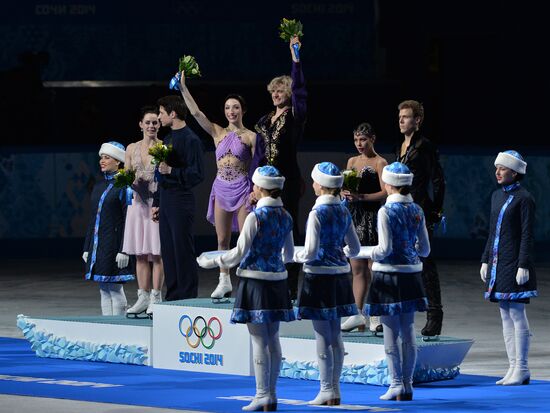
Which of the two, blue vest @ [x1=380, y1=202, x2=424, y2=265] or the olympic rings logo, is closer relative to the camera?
blue vest @ [x1=380, y1=202, x2=424, y2=265]

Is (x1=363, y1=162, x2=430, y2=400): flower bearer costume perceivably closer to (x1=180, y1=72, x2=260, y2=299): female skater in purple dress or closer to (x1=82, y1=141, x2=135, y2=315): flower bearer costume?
(x1=180, y1=72, x2=260, y2=299): female skater in purple dress

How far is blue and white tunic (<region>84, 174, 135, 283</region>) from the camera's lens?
1398 cm

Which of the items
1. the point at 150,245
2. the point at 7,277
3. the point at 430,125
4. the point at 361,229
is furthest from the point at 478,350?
the point at 430,125

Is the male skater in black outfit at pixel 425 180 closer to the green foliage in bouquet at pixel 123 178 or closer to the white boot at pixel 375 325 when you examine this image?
the white boot at pixel 375 325

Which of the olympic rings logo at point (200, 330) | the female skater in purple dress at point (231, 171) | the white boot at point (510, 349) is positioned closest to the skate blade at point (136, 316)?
the female skater in purple dress at point (231, 171)

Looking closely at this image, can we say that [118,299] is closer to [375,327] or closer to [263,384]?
[375,327]

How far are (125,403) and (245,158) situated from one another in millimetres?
2933

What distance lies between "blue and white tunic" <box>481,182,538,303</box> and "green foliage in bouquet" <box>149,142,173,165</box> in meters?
2.78

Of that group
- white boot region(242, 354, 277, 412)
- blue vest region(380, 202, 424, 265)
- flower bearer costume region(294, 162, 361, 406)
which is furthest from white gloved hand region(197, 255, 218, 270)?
blue vest region(380, 202, 424, 265)

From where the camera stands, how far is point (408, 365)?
11570 mm

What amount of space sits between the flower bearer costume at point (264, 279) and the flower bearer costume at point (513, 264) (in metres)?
1.79

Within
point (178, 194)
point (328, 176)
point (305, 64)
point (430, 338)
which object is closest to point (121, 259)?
point (178, 194)

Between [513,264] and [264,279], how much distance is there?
2.04 meters

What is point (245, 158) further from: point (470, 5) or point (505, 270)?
point (470, 5)
